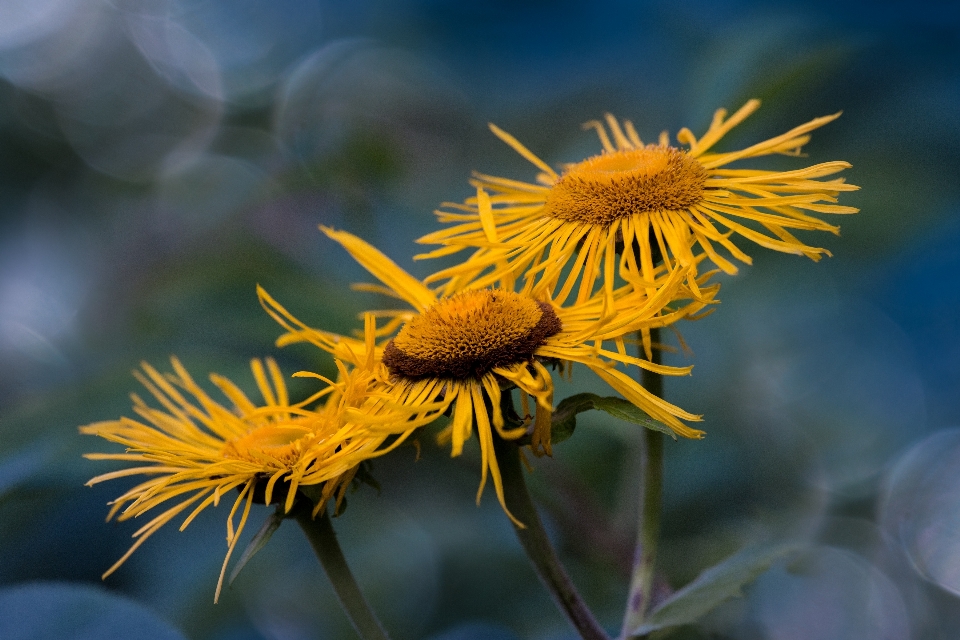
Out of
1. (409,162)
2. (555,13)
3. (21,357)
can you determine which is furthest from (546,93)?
(21,357)

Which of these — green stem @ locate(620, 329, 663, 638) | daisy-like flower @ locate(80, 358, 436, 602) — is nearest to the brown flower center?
daisy-like flower @ locate(80, 358, 436, 602)

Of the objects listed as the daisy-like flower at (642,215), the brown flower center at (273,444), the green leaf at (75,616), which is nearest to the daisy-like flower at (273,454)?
the brown flower center at (273,444)

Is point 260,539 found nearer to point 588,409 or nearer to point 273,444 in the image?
point 273,444

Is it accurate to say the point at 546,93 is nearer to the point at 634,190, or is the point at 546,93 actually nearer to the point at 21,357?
the point at 21,357

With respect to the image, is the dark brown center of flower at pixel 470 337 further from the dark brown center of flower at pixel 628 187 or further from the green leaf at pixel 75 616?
the green leaf at pixel 75 616

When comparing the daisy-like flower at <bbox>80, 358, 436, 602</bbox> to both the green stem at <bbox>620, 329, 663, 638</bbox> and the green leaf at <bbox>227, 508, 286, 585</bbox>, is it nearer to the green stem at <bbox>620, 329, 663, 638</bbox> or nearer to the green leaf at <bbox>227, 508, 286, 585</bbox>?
the green leaf at <bbox>227, 508, 286, 585</bbox>

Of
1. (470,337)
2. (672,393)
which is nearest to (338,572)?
(470,337)
